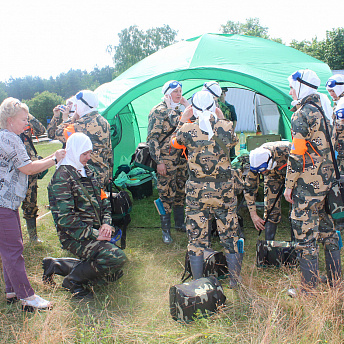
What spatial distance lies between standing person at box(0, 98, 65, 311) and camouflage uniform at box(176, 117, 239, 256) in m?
1.38

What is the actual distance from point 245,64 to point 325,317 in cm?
408

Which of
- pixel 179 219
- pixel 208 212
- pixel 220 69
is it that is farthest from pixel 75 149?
pixel 220 69

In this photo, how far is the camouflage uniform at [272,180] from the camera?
141 inches

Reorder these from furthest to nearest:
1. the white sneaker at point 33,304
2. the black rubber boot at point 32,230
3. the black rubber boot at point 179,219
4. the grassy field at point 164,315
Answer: the black rubber boot at point 179,219 → the black rubber boot at point 32,230 → the white sneaker at point 33,304 → the grassy field at point 164,315

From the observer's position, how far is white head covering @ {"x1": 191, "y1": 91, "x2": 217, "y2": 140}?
2953 mm

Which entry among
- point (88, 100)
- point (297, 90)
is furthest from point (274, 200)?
point (88, 100)

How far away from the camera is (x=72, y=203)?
302 cm

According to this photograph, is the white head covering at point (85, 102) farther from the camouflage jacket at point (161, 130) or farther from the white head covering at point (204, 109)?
the white head covering at point (204, 109)

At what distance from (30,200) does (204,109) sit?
3023mm

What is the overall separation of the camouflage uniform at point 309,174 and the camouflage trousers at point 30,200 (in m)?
3.51

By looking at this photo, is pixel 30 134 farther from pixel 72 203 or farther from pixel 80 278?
pixel 80 278

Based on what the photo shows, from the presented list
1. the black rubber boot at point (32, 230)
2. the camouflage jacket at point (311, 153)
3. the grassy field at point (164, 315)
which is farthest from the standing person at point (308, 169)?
the black rubber boot at point (32, 230)

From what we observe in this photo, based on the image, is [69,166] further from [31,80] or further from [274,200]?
[31,80]

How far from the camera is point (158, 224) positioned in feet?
17.6
